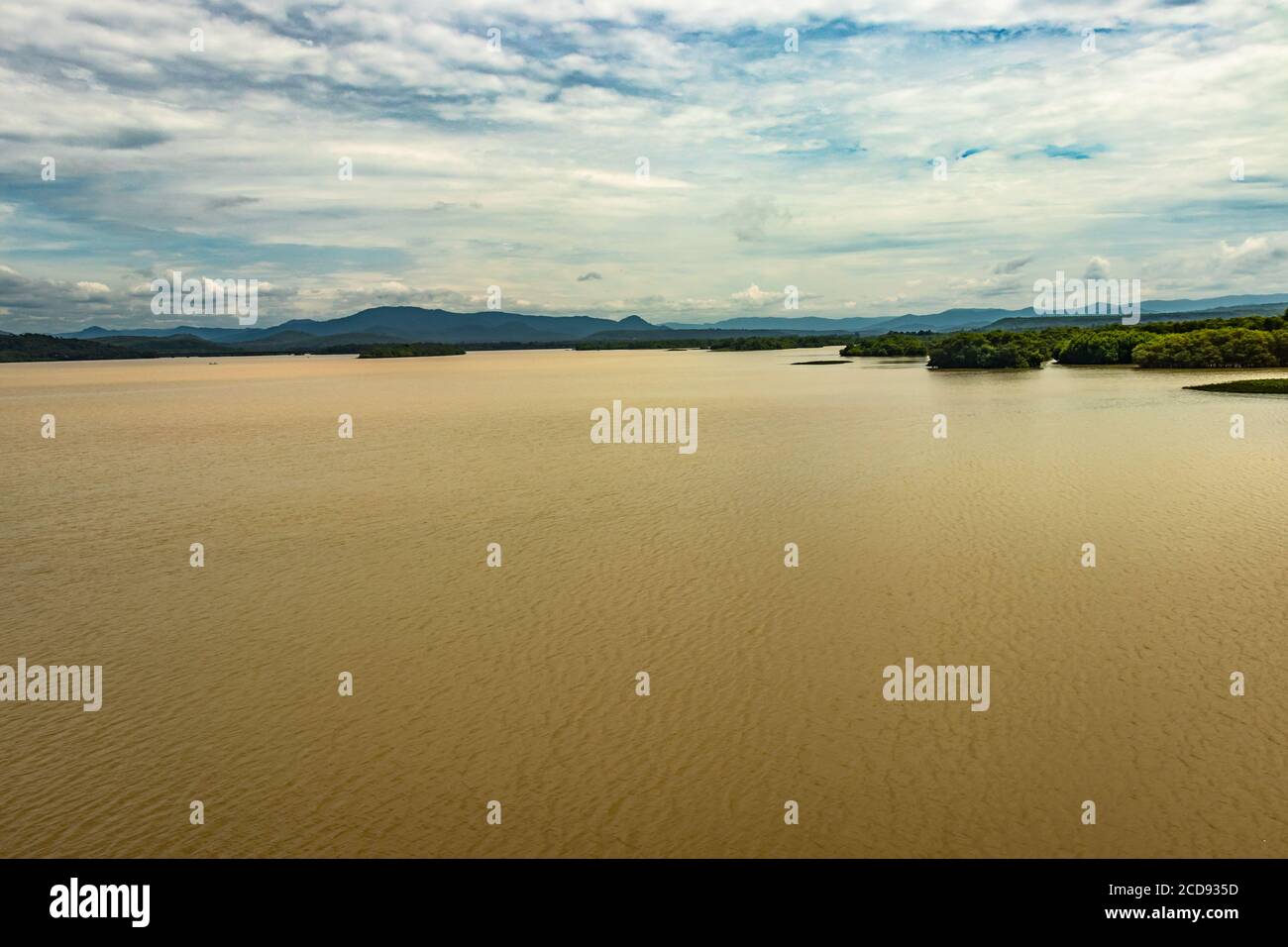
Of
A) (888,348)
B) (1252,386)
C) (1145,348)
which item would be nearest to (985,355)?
(1145,348)

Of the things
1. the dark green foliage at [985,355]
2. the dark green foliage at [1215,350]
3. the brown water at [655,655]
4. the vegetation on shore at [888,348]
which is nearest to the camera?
the brown water at [655,655]

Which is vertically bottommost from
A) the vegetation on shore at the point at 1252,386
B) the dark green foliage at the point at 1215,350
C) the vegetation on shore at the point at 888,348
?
the vegetation on shore at the point at 1252,386

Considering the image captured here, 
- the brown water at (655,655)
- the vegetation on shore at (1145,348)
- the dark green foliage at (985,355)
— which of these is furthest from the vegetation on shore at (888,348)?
the brown water at (655,655)

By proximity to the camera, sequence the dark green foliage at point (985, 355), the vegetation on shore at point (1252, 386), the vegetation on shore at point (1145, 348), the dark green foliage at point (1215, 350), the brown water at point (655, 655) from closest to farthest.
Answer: the brown water at point (655, 655) → the vegetation on shore at point (1252, 386) → the dark green foliage at point (1215, 350) → the vegetation on shore at point (1145, 348) → the dark green foliage at point (985, 355)

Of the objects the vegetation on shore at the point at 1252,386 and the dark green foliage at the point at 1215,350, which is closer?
the vegetation on shore at the point at 1252,386

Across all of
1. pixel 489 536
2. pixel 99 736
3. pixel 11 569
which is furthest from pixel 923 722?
pixel 11 569

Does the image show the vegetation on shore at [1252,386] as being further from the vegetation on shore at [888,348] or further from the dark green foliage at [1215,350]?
the vegetation on shore at [888,348]
